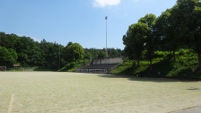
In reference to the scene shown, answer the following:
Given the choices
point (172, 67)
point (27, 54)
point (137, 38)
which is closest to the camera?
point (172, 67)

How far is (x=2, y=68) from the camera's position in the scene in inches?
3002

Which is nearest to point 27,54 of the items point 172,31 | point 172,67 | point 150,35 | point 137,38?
point 137,38

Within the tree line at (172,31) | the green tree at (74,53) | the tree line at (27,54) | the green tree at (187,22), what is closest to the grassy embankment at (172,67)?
the tree line at (172,31)

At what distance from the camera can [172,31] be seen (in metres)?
28.8

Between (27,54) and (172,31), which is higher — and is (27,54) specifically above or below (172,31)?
above

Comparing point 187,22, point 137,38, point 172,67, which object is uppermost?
point 187,22

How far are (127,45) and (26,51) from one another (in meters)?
67.5

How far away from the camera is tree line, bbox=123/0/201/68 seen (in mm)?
26797

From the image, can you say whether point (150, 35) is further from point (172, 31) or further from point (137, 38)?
point (172, 31)

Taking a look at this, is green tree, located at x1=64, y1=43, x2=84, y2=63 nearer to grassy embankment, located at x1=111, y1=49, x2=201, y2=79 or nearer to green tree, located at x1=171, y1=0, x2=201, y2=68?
grassy embankment, located at x1=111, y1=49, x2=201, y2=79

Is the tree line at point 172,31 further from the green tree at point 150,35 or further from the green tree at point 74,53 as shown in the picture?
the green tree at point 74,53

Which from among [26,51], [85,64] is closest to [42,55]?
[26,51]

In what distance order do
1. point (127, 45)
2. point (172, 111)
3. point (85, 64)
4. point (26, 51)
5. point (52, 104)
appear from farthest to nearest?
point (26, 51) → point (85, 64) → point (127, 45) → point (52, 104) → point (172, 111)

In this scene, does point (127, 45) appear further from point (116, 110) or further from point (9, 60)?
point (9, 60)
